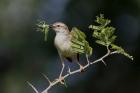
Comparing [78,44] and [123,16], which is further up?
[78,44]

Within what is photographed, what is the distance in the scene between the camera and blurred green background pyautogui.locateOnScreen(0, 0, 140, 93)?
16.1 meters

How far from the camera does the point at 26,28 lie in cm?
1697

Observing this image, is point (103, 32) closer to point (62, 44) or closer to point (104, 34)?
point (104, 34)

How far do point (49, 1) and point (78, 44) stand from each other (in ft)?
38.1

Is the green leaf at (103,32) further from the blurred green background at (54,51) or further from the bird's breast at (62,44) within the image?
the blurred green background at (54,51)

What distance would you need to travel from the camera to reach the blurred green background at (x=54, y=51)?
632 inches

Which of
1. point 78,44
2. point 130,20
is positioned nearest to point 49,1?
point 130,20

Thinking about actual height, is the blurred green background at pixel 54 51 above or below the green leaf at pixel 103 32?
below

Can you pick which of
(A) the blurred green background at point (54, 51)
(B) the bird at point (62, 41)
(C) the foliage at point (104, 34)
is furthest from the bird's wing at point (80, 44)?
(A) the blurred green background at point (54, 51)

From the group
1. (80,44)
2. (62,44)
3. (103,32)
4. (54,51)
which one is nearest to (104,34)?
(103,32)

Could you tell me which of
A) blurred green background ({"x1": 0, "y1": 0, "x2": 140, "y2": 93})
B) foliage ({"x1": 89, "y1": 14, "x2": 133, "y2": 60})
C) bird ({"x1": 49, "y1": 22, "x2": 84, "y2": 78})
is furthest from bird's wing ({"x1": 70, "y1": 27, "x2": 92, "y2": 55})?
blurred green background ({"x1": 0, "y1": 0, "x2": 140, "y2": 93})

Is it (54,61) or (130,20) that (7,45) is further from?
(130,20)

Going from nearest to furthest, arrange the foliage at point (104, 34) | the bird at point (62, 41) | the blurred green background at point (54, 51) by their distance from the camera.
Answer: the foliage at point (104, 34) < the bird at point (62, 41) < the blurred green background at point (54, 51)

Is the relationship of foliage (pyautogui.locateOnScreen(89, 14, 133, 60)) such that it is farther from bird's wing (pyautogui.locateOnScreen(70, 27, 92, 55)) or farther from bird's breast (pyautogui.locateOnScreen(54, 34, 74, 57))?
bird's breast (pyautogui.locateOnScreen(54, 34, 74, 57))
